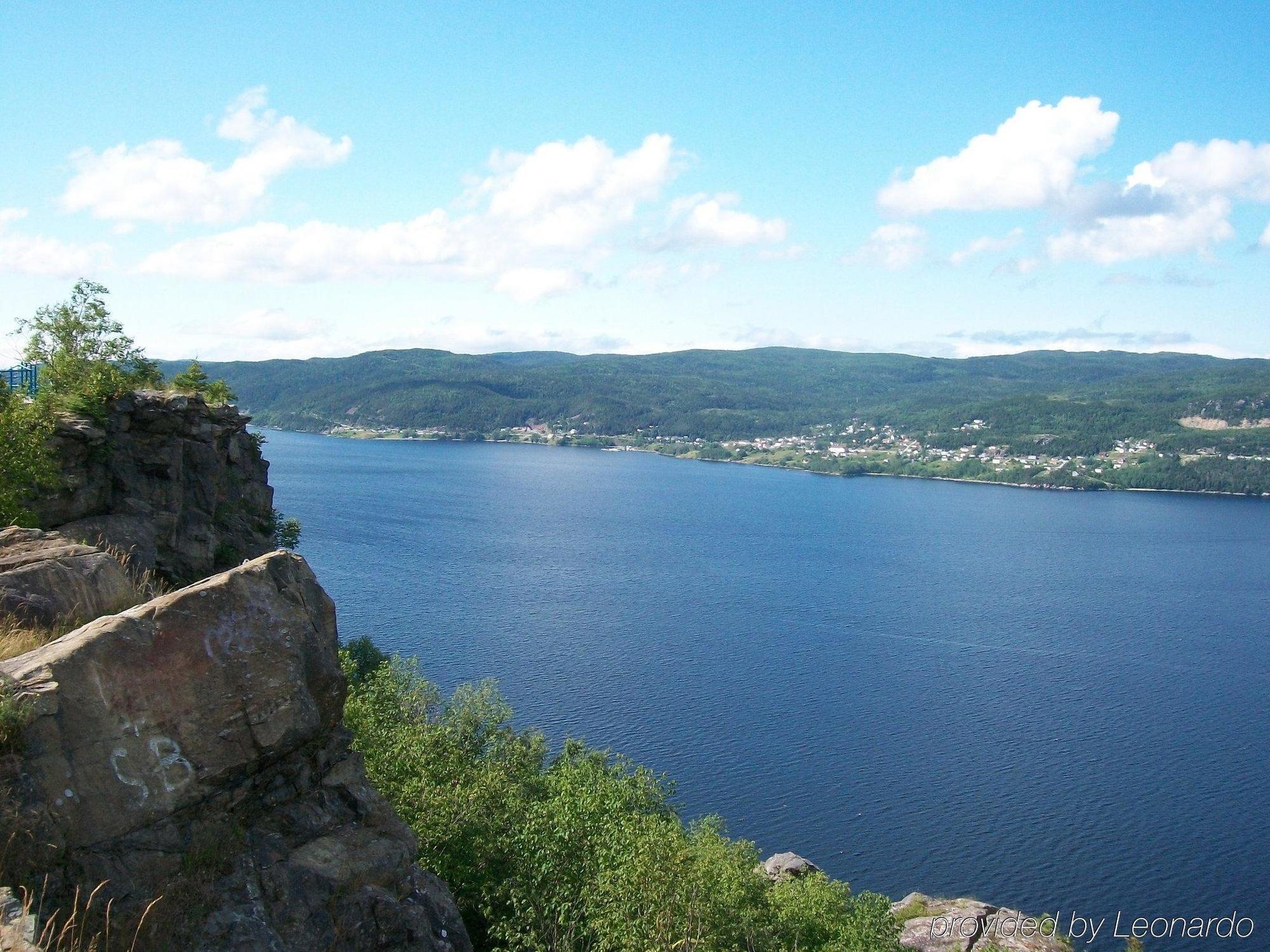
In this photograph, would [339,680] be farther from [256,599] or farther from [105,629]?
[105,629]

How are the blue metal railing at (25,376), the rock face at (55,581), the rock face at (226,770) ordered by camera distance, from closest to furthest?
the rock face at (226,770), the rock face at (55,581), the blue metal railing at (25,376)

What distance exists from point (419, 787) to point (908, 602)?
245ft

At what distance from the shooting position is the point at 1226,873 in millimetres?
42938

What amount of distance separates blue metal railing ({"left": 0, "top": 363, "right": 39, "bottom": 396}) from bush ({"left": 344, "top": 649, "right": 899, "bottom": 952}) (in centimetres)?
1426

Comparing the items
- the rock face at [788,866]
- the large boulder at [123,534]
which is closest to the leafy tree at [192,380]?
the large boulder at [123,534]

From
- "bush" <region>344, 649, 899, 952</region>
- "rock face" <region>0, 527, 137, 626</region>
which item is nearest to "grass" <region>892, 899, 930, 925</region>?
"bush" <region>344, 649, 899, 952</region>

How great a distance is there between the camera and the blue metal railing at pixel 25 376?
94.4ft

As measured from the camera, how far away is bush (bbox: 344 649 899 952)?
1908 centimetres

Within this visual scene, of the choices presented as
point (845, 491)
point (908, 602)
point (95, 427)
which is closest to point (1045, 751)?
point (908, 602)

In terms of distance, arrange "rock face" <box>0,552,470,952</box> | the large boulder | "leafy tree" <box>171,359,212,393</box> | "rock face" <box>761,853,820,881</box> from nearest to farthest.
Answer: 1. "rock face" <box>0,552,470,952</box>
2. the large boulder
3. "leafy tree" <box>171,359,212,393</box>
4. "rock face" <box>761,853,820,881</box>

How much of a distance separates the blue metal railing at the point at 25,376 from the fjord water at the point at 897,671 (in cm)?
3177

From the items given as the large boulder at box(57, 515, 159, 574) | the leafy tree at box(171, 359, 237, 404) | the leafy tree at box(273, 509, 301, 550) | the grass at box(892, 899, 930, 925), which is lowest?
the grass at box(892, 899, 930, 925)

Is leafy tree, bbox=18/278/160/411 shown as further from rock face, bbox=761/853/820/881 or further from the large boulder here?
rock face, bbox=761/853/820/881

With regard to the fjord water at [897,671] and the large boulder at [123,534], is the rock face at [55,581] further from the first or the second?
the fjord water at [897,671]
